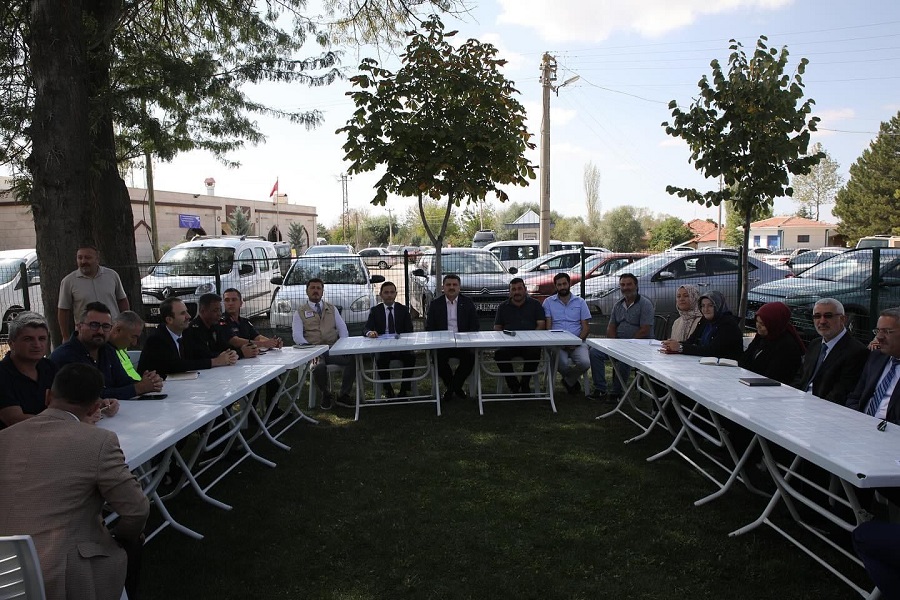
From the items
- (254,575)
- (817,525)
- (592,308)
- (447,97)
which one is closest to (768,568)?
(817,525)

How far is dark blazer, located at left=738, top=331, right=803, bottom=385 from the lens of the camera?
16.0ft

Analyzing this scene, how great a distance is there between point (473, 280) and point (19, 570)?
9618 millimetres

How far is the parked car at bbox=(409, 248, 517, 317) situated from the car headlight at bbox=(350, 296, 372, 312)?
45.5 inches

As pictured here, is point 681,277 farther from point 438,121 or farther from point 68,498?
point 68,498

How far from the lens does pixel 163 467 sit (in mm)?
3605

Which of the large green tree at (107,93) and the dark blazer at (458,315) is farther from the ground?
the large green tree at (107,93)

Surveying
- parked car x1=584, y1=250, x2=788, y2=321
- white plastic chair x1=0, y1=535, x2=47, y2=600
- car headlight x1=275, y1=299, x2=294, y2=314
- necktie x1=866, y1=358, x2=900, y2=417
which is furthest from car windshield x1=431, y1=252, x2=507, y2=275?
white plastic chair x1=0, y1=535, x2=47, y2=600

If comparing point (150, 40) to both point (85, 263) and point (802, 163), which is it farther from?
point (802, 163)

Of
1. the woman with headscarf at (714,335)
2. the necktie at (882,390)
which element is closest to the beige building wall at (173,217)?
the woman with headscarf at (714,335)

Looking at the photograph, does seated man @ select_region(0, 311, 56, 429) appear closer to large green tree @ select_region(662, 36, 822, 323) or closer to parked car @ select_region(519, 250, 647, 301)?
large green tree @ select_region(662, 36, 822, 323)

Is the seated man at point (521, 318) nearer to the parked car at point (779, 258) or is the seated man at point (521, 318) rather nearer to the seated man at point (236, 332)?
the seated man at point (236, 332)

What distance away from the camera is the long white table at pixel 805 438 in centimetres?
284

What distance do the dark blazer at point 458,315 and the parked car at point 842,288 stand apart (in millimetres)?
4414

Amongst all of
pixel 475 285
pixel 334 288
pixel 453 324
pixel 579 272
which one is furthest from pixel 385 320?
pixel 579 272
